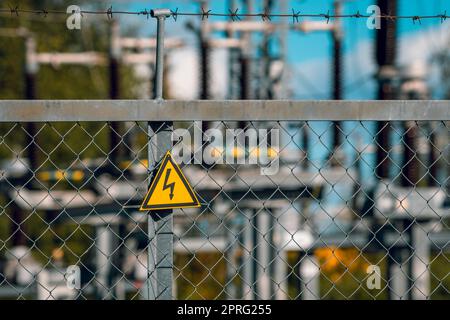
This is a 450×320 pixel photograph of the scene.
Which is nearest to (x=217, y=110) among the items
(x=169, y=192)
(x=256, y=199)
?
(x=169, y=192)

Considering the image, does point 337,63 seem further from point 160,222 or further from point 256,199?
point 160,222

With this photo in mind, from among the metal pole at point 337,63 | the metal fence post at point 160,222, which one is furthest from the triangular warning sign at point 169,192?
the metal pole at point 337,63

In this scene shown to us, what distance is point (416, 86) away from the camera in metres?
11.7

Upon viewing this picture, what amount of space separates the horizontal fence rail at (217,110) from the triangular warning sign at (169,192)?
0.50ft

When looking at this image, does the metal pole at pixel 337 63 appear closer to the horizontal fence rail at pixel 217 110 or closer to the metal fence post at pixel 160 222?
the horizontal fence rail at pixel 217 110

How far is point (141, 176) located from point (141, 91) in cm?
1786

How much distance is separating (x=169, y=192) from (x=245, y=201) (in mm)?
8892

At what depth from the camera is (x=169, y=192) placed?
2.82 m

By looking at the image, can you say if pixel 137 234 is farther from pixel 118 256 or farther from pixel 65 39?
pixel 65 39

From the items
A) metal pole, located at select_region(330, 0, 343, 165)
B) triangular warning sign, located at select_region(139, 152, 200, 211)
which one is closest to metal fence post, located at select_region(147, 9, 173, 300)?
triangular warning sign, located at select_region(139, 152, 200, 211)

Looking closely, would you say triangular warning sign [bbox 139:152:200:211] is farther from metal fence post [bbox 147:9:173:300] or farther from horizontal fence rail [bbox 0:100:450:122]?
horizontal fence rail [bbox 0:100:450:122]
